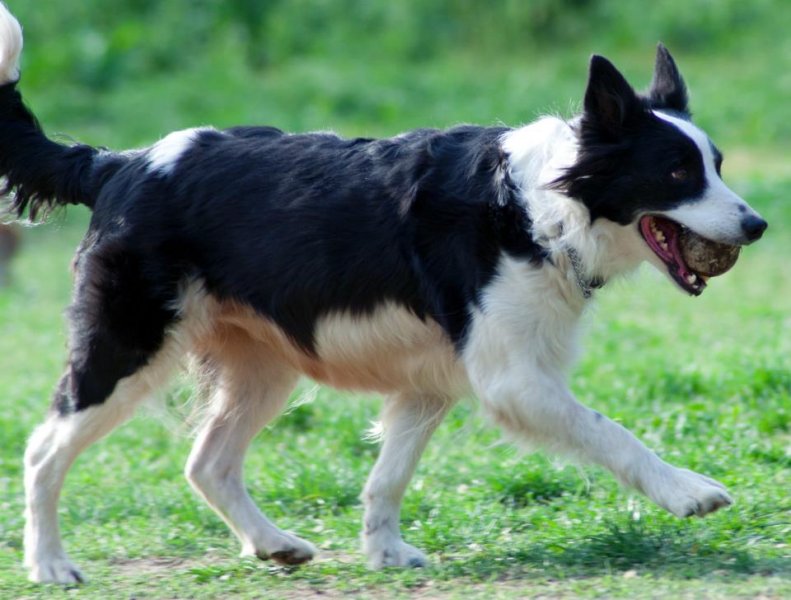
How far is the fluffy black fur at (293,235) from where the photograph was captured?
16.2 ft

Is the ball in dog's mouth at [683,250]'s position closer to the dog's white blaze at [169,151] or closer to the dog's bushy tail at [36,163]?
the dog's white blaze at [169,151]

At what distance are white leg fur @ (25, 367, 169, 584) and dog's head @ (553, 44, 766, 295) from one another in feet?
5.79

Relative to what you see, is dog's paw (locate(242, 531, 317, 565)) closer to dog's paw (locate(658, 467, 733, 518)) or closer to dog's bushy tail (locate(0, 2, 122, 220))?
dog's paw (locate(658, 467, 733, 518))

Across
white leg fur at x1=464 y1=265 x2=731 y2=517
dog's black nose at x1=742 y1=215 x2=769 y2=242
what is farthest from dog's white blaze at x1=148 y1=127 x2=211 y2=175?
dog's black nose at x1=742 y1=215 x2=769 y2=242

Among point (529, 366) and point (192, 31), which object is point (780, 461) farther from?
point (192, 31)

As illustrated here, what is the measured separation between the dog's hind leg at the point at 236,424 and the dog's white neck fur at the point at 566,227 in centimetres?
136

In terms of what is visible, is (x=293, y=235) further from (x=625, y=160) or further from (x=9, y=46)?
(x=9, y=46)

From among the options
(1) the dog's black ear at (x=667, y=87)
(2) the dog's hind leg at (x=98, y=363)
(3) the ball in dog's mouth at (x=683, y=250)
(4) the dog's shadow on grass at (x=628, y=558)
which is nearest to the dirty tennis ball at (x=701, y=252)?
(3) the ball in dog's mouth at (x=683, y=250)

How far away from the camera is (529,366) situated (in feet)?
15.9

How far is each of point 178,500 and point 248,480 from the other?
374mm

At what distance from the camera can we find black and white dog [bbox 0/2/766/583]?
4.82 meters

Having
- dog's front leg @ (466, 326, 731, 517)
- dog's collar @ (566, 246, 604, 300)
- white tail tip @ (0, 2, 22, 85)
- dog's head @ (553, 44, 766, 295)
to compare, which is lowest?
dog's front leg @ (466, 326, 731, 517)

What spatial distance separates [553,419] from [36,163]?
7.42ft

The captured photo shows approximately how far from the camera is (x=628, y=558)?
4816 millimetres
